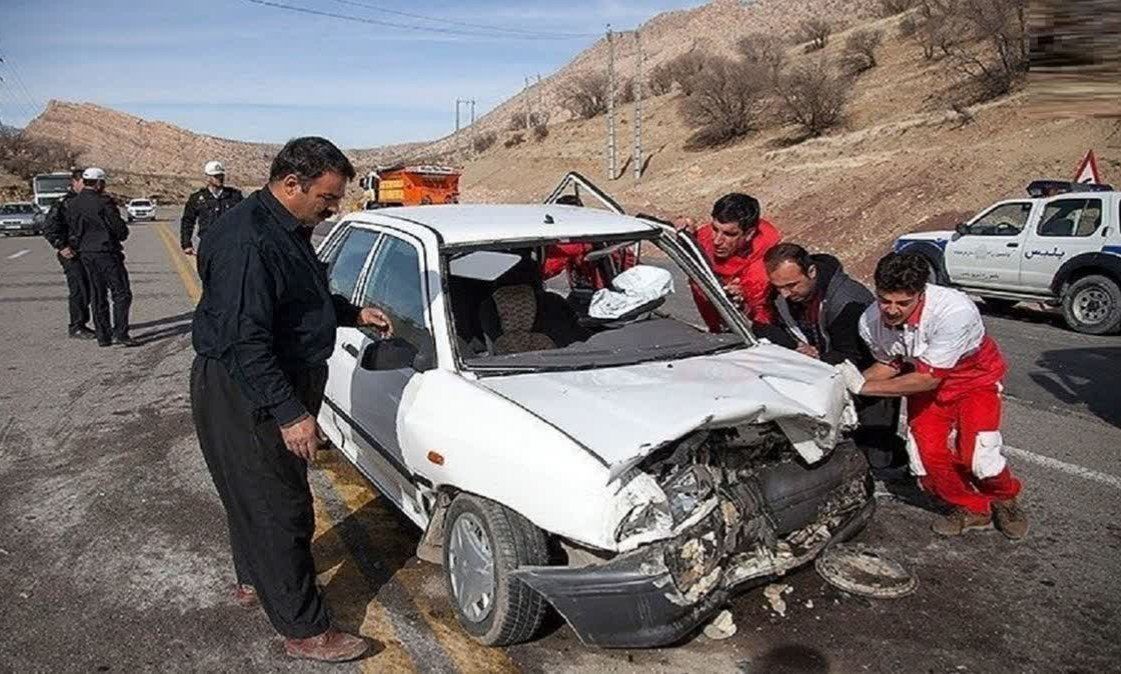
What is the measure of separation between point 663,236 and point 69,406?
15.8 ft

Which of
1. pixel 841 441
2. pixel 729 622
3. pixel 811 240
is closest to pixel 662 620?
pixel 729 622

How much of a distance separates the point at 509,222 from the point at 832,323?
178cm

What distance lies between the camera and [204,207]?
9398 mm

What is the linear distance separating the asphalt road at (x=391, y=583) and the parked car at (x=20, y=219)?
26.3 meters

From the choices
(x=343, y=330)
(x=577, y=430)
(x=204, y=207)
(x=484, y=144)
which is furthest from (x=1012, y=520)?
(x=484, y=144)

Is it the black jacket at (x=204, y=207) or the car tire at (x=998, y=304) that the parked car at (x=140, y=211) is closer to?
the black jacket at (x=204, y=207)

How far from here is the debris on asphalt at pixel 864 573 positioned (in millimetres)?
3703

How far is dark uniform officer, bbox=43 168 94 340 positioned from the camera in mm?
8922

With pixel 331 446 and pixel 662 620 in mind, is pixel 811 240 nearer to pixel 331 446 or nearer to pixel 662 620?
pixel 331 446

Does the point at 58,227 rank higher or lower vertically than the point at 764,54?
lower

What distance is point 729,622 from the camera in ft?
11.1

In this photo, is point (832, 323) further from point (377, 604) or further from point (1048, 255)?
point (1048, 255)

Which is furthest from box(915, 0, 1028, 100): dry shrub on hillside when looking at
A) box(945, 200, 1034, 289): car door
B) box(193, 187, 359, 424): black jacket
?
box(193, 187, 359, 424): black jacket

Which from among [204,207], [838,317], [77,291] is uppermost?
[204,207]
